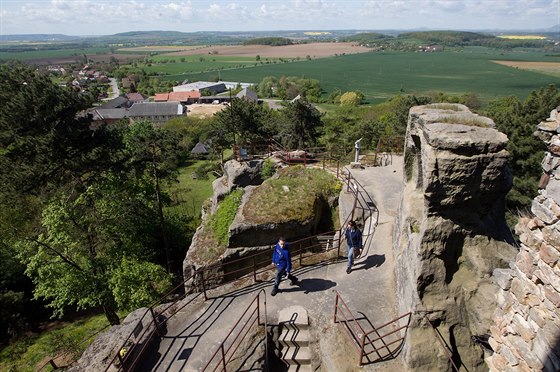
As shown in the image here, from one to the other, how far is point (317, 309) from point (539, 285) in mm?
5981

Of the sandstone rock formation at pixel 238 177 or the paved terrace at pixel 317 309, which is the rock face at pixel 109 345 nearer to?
the paved terrace at pixel 317 309

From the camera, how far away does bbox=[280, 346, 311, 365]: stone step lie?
29.7 ft

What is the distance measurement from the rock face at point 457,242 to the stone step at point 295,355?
7.92 ft

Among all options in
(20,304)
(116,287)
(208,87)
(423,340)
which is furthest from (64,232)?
(208,87)

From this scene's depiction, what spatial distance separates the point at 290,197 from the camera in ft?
47.2

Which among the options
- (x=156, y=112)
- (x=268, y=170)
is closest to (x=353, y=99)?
(x=156, y=112)

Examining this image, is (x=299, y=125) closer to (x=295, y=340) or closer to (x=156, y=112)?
(x=295, y=340)

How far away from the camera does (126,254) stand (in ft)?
53.4

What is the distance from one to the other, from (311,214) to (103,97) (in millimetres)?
119409

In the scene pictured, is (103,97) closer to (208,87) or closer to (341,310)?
(208,87)

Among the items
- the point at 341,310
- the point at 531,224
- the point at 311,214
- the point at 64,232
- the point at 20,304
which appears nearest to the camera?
the point at 531,224

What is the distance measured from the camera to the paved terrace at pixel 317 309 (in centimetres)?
862

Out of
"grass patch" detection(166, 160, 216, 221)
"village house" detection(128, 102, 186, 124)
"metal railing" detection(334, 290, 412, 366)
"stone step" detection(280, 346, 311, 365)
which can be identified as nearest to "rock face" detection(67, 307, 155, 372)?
"stone step" detection(280, 346, 311, 365)

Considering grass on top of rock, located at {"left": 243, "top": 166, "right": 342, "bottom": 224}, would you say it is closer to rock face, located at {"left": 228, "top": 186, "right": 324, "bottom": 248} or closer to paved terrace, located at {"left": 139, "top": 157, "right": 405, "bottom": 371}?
rock face, located at {"left": 228, "top": 186, "right": 324, "bottom": 248}
